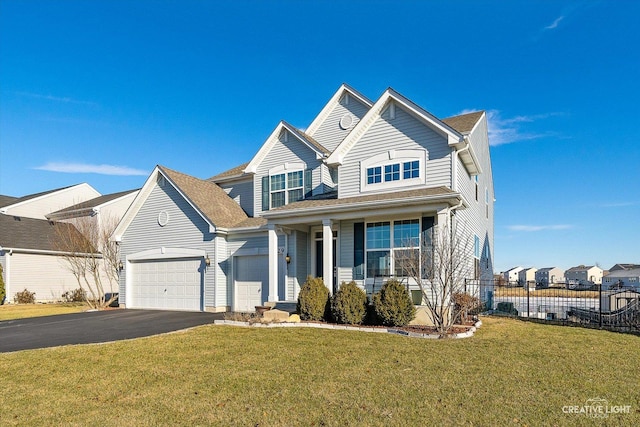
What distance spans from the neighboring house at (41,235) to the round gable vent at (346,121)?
684 inches

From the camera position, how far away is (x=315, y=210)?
13484mm

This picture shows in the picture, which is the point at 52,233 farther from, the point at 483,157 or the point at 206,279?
the point at 483,157

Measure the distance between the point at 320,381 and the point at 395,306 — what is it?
17.5ft

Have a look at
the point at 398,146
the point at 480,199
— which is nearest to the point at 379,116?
the point at 398,146

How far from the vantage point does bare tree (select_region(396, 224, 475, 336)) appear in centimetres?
1037

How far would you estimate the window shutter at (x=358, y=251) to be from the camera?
13.9 m

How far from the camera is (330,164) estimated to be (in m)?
15.2

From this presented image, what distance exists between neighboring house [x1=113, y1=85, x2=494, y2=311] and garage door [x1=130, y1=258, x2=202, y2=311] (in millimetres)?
55

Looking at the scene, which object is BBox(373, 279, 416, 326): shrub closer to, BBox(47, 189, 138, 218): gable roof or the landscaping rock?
the landscaping rock

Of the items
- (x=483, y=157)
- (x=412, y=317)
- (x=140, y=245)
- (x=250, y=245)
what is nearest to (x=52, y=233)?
(x=140, y=245)

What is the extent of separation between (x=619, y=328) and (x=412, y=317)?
622 centimetres

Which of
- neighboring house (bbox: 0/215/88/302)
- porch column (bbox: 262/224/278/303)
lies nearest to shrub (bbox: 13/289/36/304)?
neighboring house (bbox: 0/215/88/302)

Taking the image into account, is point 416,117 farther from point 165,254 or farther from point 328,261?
point 165,254

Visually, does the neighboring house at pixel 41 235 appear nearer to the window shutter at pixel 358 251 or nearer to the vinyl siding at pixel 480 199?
the window shutter at pixel 358 251
